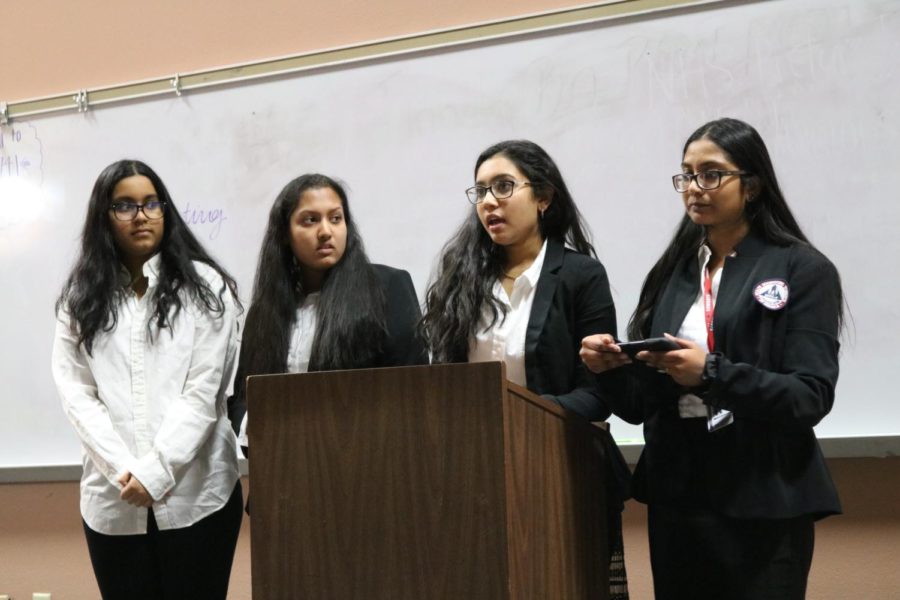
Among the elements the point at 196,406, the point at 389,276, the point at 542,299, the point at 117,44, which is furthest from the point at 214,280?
the point at 117,44

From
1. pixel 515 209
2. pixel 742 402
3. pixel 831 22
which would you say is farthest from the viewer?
pixel 831 22

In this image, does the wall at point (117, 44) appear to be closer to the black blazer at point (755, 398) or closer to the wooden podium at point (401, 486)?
the black blazer at point (755, 398)

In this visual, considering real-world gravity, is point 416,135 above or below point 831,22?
below

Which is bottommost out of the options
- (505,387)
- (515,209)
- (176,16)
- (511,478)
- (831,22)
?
(511,478)

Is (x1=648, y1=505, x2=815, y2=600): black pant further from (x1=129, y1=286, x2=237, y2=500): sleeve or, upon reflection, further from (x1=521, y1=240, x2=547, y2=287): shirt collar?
(x1=129, y1=286, x2=237, y2=500): sleeve

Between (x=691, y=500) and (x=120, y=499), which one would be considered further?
(x=120, y=499)

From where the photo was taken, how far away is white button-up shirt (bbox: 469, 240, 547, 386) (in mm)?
2055

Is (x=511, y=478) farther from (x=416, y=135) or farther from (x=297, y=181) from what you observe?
(x=416, y=135)

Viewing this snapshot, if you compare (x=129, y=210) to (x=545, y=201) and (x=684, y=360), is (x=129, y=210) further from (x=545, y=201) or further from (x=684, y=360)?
(x=684, y=360)

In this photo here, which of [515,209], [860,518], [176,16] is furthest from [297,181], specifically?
[860,518]

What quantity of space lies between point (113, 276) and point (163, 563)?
741 millimetres

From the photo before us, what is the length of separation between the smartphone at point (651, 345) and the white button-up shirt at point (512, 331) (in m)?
0.41

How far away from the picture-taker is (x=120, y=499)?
236 cm

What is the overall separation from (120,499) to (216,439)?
0.27 metres
